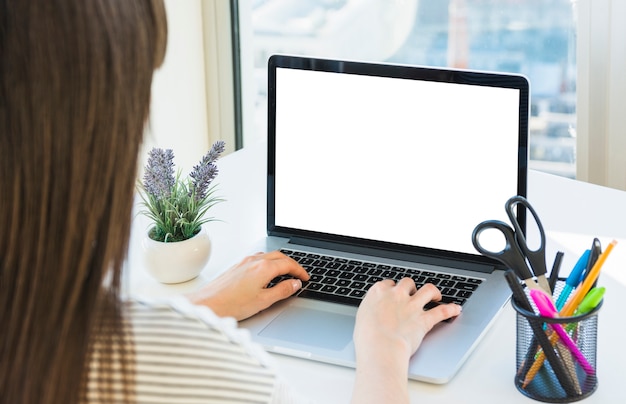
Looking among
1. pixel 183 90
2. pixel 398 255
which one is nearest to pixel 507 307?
pixel 398 255

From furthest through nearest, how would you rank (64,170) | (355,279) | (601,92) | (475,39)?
(475,39)
(601,92)
(355,279)
(64,170)

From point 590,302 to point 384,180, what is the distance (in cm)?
41

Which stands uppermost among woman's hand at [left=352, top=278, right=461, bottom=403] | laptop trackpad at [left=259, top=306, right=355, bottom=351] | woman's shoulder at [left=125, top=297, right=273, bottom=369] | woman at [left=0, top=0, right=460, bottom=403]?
woman at [left=0, top=0, right=460, bottom=403]

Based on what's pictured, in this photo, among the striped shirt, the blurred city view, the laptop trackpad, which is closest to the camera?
the striped shirt

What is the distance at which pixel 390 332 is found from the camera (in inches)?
38.7

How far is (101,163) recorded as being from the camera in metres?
0.57

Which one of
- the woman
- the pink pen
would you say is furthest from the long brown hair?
the pink pen

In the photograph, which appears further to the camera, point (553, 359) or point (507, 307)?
point (507, 307)

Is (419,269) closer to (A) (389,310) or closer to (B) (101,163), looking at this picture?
(A) (389,310)

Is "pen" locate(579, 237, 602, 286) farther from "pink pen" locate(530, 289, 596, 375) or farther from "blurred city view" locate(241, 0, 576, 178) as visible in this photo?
"blurred city view" locate(241, 0, 576, 178)

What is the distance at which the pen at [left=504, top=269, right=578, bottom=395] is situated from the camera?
35.2 inches

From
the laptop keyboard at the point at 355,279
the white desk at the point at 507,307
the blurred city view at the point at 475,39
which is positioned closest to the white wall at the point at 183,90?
the blurred city view at the point at 475,39

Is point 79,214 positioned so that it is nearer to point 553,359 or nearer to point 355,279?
point 553,359

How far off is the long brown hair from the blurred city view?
207 cm
